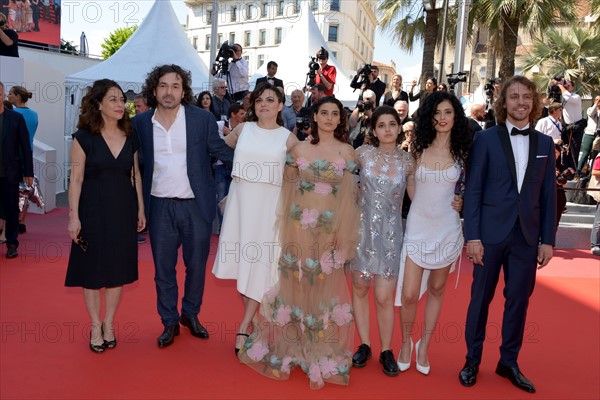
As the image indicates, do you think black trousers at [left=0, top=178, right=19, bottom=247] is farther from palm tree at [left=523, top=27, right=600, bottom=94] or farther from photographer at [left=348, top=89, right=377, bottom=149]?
palm tree at [left=523, top=27, right=600, bottom=94]

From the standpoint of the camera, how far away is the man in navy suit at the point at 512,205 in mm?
3363

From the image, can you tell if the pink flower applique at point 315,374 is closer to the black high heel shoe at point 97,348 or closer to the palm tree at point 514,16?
the black high heel shoe at point 97,348

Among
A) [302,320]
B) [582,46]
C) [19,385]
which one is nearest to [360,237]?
[302,320]

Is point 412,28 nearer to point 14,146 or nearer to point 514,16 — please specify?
point 514,16

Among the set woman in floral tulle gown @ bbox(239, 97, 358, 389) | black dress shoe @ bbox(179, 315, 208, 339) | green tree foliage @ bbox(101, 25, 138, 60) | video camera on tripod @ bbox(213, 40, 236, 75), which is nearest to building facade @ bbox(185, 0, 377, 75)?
green tree foliage @ bbox(101, 25, 138, 60)

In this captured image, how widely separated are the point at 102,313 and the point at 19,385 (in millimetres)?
1290

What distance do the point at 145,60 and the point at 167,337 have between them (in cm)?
1059

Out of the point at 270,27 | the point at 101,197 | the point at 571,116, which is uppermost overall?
the point at 270,27

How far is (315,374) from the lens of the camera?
3.37m

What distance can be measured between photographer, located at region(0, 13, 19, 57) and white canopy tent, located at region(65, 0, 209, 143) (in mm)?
3400

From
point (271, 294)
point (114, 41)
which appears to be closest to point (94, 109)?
point (271, 294)

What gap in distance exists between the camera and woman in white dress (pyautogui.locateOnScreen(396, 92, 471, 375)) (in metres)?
3.47

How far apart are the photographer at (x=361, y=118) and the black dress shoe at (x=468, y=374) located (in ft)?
12.2

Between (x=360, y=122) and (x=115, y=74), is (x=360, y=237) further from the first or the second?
(x=115, y=74)
